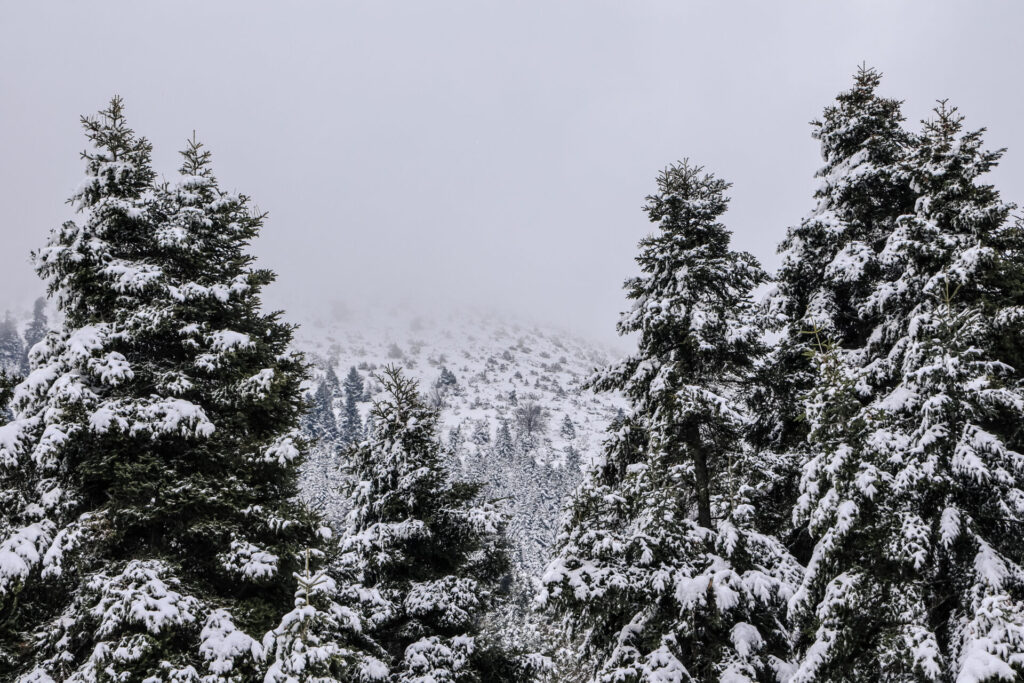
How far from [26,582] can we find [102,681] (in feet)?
7.14

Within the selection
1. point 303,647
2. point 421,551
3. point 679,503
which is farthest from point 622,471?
point 303,647

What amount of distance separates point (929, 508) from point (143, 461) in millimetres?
12505

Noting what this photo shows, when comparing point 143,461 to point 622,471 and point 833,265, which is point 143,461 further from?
point 833,265

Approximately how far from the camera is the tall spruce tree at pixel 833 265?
1347 cm

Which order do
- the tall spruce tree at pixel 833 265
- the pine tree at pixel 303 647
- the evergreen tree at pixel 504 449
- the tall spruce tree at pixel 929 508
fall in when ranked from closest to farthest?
the pine tree at pixel 303 647 → the tall spruce tree at pixel 929 508 → the tall spruce tree at pixel 833 265 → the evergreen tree at pixel 504 449

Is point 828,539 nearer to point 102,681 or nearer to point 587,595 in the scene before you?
point 587,595

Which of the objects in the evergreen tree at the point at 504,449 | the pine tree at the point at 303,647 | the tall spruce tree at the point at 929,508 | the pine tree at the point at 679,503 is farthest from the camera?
the evergreen tree at the point at 504,449

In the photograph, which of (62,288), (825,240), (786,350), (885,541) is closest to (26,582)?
(62,288)

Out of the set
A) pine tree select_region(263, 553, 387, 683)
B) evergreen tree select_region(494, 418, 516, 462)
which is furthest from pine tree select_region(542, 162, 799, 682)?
evergreen tree select_region(494, 418, 516, 462)

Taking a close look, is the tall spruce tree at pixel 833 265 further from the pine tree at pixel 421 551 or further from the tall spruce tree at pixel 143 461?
the tall spruce tree at pixel 143 461

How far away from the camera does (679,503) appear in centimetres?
1270

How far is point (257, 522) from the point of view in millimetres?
10312

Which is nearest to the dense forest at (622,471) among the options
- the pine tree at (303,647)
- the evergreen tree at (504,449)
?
the pine tree at (303,647)

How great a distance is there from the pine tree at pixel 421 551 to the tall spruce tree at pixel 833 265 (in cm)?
684
